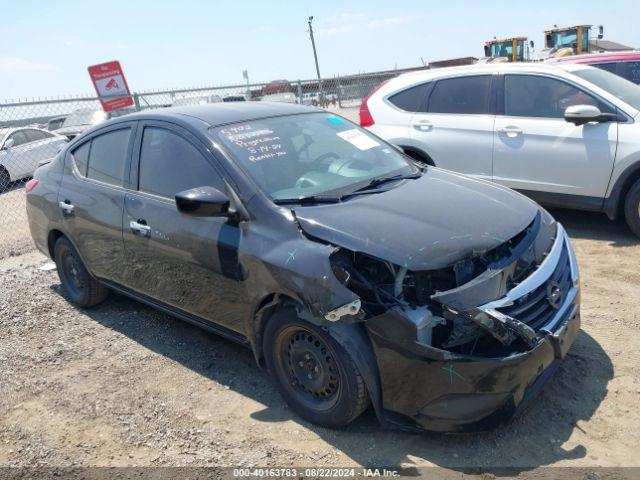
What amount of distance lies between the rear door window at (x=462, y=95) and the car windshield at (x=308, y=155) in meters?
2.44

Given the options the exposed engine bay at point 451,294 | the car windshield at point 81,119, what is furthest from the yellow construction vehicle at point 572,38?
the exposed engine bay at point 451,294

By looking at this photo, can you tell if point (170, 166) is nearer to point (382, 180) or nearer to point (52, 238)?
point (382, 180)

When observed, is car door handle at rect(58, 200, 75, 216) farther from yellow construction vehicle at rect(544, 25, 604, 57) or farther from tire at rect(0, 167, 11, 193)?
yellow construction vehicle at rect(544, 25, 604, 57)

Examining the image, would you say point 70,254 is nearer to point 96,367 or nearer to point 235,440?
point 96,367

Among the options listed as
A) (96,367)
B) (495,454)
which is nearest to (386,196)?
(495,454)

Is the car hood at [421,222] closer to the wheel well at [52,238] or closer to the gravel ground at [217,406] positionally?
the gravel ground at [217,406]

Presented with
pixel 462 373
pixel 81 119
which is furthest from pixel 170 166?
pixel 81 119

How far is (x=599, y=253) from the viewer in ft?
18.1

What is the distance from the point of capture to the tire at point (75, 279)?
5141mm

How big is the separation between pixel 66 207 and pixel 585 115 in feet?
15.8

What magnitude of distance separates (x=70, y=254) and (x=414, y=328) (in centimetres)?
371

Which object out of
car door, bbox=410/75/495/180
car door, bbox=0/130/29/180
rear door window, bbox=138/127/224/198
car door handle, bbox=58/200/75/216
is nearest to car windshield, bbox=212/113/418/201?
rear door window, bbox=138/127/224/198

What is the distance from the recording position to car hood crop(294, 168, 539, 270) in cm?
293

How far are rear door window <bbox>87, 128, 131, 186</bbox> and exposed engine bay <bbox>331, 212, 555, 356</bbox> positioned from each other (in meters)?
2.25
